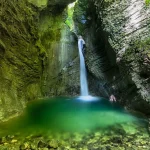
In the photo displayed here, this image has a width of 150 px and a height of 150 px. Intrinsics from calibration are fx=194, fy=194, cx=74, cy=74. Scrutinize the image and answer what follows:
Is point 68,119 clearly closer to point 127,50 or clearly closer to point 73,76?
point 127,50

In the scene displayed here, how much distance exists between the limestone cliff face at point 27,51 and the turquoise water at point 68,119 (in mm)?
1022

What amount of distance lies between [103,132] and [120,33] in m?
5.88

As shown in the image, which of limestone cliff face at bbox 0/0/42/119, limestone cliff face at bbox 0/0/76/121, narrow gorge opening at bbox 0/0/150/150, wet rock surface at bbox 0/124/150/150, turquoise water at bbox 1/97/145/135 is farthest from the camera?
limestone cliff face at bbox 0/0/76/121

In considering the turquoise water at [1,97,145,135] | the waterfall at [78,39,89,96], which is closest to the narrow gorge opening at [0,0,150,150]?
the turquoise water at [1,97,145,135]

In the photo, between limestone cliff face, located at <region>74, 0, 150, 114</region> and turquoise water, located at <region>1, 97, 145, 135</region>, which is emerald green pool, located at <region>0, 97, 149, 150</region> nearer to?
turquoise water, located at <region>1, 97, 145, 135</region>

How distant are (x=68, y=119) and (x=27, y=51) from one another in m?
5.96

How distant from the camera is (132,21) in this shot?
10328mm

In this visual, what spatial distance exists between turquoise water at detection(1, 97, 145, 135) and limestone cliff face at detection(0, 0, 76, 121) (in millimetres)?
1022

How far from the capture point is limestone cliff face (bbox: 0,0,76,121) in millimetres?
10367

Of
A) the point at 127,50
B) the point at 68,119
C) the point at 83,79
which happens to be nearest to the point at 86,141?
the point at 68,119

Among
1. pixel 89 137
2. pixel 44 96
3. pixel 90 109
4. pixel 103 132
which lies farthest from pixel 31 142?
pixel 44 96

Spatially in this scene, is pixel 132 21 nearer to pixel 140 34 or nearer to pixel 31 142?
pixel 140 34

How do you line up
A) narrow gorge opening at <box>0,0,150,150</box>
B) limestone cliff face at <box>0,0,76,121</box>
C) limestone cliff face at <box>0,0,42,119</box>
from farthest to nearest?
1. limestone cliff face at <box>0,0,76,121</box>
2. limestone cliff face at <box>0,0,42,119</box>
3. narrow gorge opening at <box>0,0,150,150</box>

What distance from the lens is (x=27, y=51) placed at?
13008 mm
